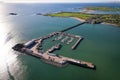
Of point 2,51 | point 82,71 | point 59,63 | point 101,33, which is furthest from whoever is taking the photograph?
point 101,33

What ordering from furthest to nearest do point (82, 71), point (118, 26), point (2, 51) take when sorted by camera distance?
1. point (118, 26)
2. point (2, 51)
3. point (82, 71)

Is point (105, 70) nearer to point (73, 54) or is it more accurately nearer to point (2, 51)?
point (73, 54)

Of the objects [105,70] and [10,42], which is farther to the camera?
[10,42]

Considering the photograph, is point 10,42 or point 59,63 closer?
point 59,63

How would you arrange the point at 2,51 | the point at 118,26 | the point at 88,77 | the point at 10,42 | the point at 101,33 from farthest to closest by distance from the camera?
the point at 118,26
the point at 101,33
the point at 10,42
the point at 2,51
the point at 88,77

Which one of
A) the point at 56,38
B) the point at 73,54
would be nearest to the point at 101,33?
the point at 56,38

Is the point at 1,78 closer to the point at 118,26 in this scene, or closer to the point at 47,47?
the point at 47,47

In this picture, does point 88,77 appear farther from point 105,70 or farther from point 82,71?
point 105,70

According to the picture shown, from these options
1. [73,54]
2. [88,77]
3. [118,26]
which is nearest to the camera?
[88,77]

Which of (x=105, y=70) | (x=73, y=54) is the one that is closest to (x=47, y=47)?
(x=73, y=54)
